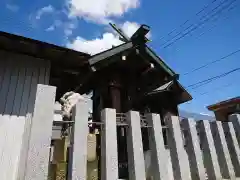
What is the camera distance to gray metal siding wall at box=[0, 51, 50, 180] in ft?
14.0

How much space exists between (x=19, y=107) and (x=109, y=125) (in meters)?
2.90

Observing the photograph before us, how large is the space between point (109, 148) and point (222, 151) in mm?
2692

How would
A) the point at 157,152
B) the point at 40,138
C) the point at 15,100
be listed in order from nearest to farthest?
the point at 40,138
the point at 157,152
the point at 15,100

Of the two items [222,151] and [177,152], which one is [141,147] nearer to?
[177,152]

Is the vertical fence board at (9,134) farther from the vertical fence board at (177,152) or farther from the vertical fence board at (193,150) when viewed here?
the vertical fence board at (193,150)

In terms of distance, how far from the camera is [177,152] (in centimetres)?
350

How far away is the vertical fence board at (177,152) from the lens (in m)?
3.41

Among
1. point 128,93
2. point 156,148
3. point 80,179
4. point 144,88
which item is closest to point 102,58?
point 128,93

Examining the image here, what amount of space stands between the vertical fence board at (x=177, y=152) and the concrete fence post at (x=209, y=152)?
0.66 meters

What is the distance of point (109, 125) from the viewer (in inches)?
118

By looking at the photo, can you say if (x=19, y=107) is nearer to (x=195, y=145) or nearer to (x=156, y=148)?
(x=156, y=148)

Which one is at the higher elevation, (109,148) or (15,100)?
(15,100)

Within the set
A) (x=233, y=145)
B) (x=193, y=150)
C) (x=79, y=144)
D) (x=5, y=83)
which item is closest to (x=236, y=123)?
(x=233, y=145)

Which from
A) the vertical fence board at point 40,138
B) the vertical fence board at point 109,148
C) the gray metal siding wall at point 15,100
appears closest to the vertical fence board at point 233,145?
the vertical fence board at point 109,148
